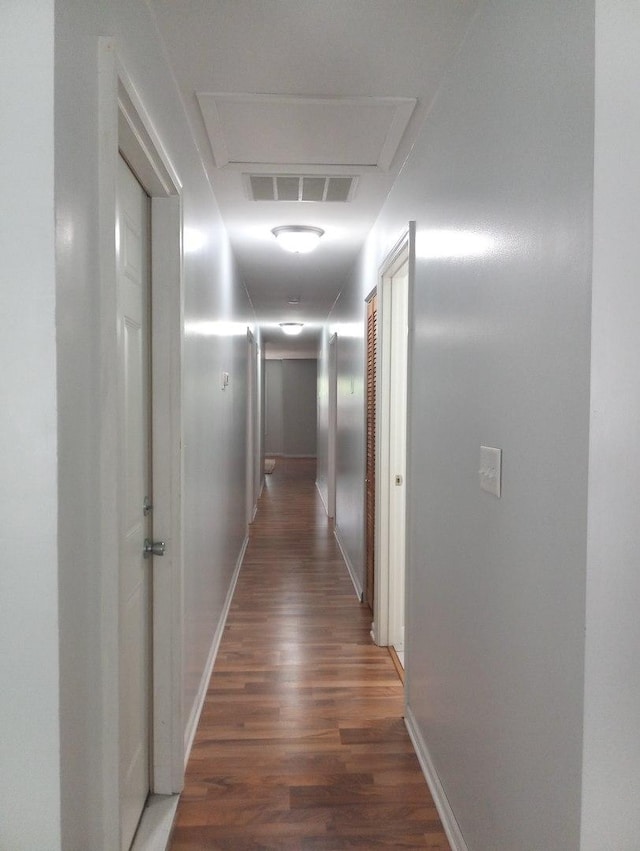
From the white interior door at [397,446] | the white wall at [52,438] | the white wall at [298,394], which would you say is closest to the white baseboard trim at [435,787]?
the white interior door at [397,446]

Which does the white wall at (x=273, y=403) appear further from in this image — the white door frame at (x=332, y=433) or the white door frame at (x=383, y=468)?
the white door frame at (x=383, y=468)

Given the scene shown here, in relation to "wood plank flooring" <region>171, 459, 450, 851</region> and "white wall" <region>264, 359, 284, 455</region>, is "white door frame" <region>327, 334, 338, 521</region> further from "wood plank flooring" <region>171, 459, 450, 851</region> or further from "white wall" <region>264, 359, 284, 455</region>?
"white wall" <region>264, 359, 284, 455</region>

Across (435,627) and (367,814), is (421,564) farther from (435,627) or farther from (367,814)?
(367,814)

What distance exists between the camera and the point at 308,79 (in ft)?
6.63

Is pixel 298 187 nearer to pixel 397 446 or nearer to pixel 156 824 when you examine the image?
pixel 397 446

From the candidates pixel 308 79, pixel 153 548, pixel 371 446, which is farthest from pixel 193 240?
pixel 371 446

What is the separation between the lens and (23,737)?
1014 millimetres

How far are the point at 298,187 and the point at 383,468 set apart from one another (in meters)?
1.55

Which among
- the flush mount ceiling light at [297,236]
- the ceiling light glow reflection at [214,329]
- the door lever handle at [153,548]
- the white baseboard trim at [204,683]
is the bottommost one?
the white baseboard trim at [204,683]

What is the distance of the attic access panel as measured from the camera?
7.07ft

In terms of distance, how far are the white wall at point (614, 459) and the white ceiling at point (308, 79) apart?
33.7 inches

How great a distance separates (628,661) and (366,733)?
1.76 metres

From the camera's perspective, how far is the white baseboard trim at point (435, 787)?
1835 mm

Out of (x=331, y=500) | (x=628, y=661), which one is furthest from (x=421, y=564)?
(x=331, y=500)
